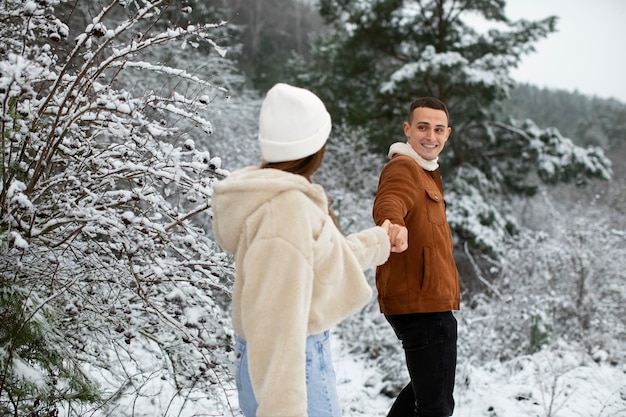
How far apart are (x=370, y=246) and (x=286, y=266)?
18.3 inches

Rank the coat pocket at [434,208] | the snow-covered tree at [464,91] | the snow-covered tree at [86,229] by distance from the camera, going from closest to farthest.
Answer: the snow-covered tree at [86,229]
the coat pocket at [434,208]
the snow-covered tree at [464,91]

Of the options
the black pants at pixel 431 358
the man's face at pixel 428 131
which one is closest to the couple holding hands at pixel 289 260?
the black pants at pixel 431 358

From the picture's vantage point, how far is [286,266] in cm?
134

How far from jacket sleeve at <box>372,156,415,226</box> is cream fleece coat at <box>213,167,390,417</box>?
541mm

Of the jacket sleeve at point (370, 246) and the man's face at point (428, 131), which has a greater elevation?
the man's face at point (428, 131)

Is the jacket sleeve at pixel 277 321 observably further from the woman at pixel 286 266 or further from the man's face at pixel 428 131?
the man's face at pixel 428 131

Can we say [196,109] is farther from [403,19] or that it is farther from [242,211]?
[403,19]

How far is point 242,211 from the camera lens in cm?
142

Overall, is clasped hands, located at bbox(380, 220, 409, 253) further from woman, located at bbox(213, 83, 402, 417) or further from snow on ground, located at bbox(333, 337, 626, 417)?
snow on ground, located at bbox(333, 337, 626, 417)

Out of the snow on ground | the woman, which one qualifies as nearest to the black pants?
the woman

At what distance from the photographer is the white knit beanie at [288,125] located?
1.46 m

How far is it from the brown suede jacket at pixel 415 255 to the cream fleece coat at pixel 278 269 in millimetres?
622

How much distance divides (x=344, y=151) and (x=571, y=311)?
866cm

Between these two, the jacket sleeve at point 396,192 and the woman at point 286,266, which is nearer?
the woman at point 286,266
